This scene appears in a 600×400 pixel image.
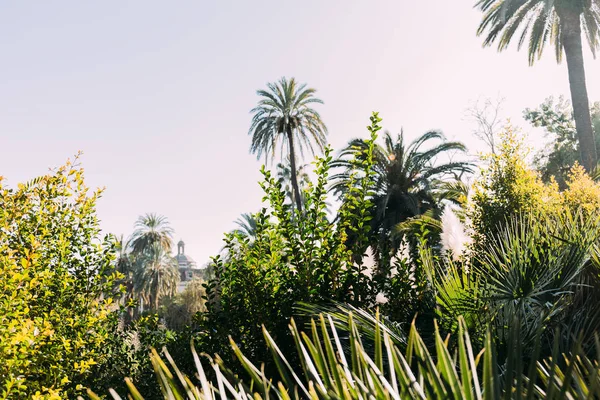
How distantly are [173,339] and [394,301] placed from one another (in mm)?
2209

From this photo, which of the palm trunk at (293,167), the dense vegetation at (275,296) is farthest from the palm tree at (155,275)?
the dense vegetation at (275,296)

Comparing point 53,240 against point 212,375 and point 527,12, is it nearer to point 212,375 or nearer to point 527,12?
point 212,375

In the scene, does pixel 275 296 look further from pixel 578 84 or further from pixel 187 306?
pixel 187 306

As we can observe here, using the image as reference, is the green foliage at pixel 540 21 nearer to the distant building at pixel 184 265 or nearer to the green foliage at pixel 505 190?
the green foliage at pixel 505 190

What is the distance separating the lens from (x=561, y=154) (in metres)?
30.5

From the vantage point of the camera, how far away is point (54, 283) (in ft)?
13.1

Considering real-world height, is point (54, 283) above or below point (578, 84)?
below

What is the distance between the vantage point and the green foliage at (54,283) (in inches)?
130

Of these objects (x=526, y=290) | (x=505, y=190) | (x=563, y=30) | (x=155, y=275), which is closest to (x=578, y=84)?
(x=563, y=30)

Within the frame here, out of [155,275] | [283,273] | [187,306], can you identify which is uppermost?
[155,275]

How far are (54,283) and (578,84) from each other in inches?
781

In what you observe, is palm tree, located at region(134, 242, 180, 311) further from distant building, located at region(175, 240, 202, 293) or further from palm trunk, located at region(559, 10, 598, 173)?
distant building, located at region(175, 240, 202, 293)

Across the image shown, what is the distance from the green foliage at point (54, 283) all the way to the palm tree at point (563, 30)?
1693 centimetres

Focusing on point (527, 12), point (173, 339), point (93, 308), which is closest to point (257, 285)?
point (173, 339)
